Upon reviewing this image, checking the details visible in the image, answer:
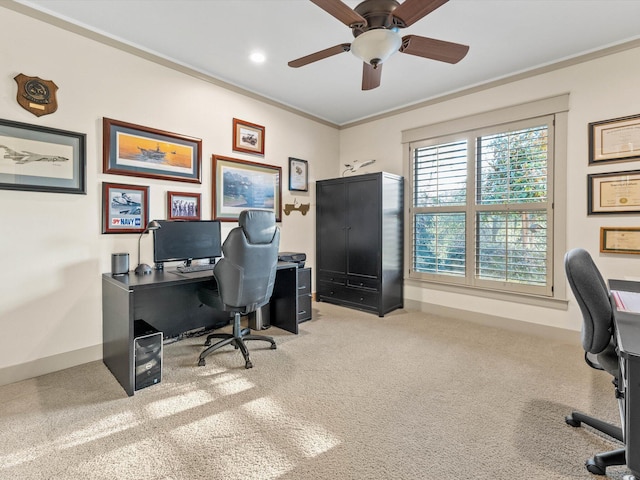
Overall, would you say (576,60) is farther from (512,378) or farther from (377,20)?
(512,378)

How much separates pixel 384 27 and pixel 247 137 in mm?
2090

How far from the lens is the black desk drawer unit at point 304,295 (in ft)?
11.8

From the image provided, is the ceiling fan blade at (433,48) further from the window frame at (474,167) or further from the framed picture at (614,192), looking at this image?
the framed picture at (614,192)

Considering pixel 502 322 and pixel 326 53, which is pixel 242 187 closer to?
pixel 326 53

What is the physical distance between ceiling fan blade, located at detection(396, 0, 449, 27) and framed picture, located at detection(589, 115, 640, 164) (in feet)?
7.12

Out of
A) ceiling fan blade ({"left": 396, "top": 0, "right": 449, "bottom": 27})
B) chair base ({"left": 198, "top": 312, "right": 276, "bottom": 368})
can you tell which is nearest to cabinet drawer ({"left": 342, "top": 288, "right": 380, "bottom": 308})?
chair base ({"left": 198, "top": 312, "right": 276, "bottom": 368})

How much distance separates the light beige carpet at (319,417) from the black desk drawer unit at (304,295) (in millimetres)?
756

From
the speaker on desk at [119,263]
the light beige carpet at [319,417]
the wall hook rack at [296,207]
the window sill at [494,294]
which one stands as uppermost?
the wall hook rack at [296,207]

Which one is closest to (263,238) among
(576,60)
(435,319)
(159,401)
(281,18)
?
(159,401)

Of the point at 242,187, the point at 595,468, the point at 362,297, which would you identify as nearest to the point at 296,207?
the point at 242,187

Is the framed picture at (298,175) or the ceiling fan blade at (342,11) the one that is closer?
the ceiling fan blade at (342,11)

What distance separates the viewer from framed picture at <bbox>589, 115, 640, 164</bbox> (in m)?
2.71

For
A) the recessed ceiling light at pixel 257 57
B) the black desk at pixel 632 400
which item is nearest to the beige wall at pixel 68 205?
the recessed ceiling light at pixel 257 57

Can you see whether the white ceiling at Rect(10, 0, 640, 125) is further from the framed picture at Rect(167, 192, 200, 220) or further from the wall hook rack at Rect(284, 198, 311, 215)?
the wall hook rack at Rect(284, 198, 311, 215)
